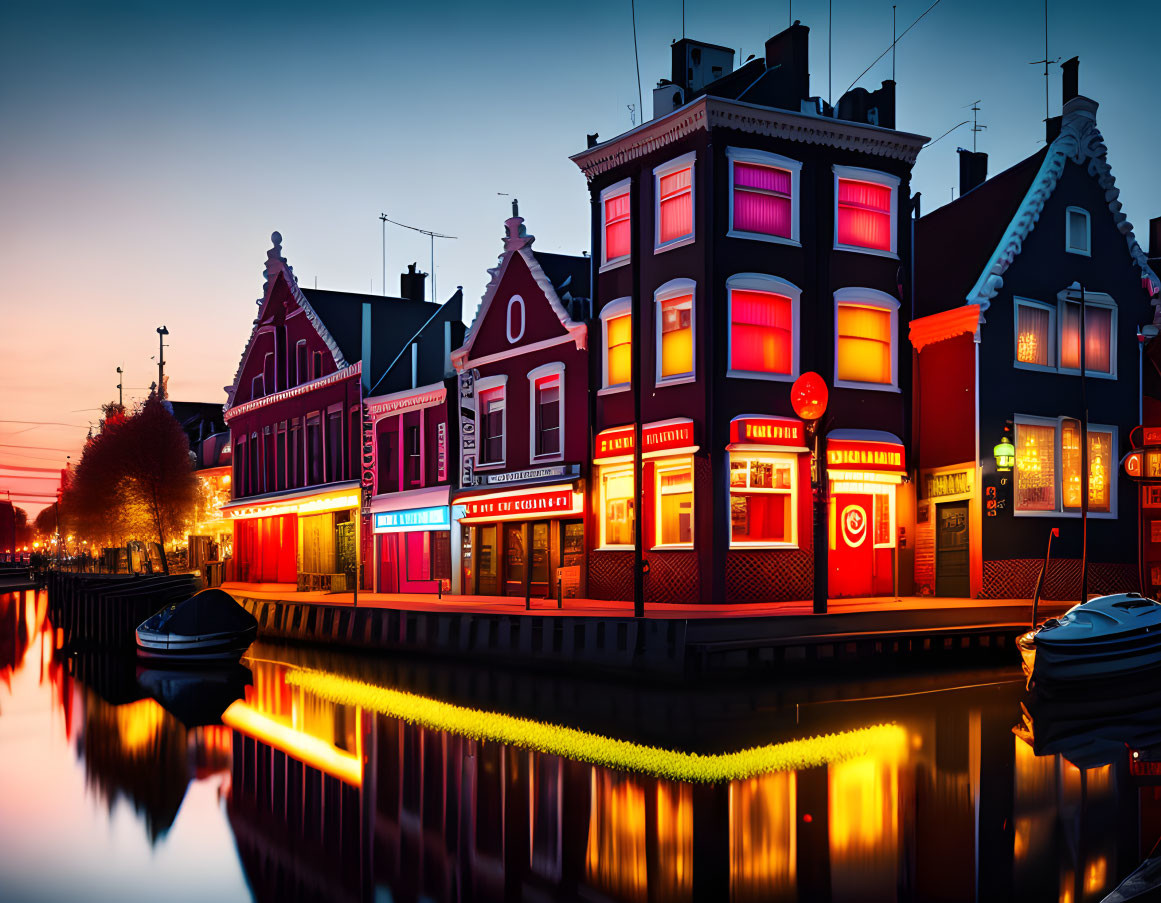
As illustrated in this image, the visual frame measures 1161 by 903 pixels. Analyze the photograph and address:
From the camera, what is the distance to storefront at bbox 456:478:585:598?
3431 centimetres

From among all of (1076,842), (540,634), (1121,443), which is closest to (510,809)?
(1076,842)

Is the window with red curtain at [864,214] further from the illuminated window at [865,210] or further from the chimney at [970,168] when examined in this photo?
the chimney at [970,168]

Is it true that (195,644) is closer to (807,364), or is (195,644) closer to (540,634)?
(540,634)

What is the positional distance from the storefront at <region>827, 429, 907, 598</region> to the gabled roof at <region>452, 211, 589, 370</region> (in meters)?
8.21

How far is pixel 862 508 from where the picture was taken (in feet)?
106

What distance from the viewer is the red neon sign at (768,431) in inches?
1165

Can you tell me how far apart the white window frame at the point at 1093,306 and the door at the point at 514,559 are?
665 inches

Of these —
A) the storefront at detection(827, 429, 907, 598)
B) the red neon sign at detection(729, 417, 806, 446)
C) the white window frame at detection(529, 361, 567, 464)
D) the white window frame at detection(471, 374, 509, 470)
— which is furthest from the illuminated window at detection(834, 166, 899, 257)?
the white window frame at detection(471, 374, 509, 470)

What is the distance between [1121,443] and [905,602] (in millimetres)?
9811

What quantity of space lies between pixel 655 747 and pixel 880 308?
60.0 ft

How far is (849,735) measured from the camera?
1877cm

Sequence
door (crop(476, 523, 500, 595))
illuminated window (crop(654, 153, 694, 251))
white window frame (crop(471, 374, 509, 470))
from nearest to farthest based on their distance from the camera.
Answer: illuminated window (crop(654, 153, 694, 251)) < white window frame (crop(471, 374, 509, 470)) < door (crop(476, 523, 500, 595))

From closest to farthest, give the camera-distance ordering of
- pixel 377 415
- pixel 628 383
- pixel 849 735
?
pixel 849 735 < pixel 628 383 < pixel 377 415

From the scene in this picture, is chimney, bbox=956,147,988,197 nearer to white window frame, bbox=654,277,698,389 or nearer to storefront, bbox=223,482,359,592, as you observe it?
white window frame, bbox=654,277,698,389
